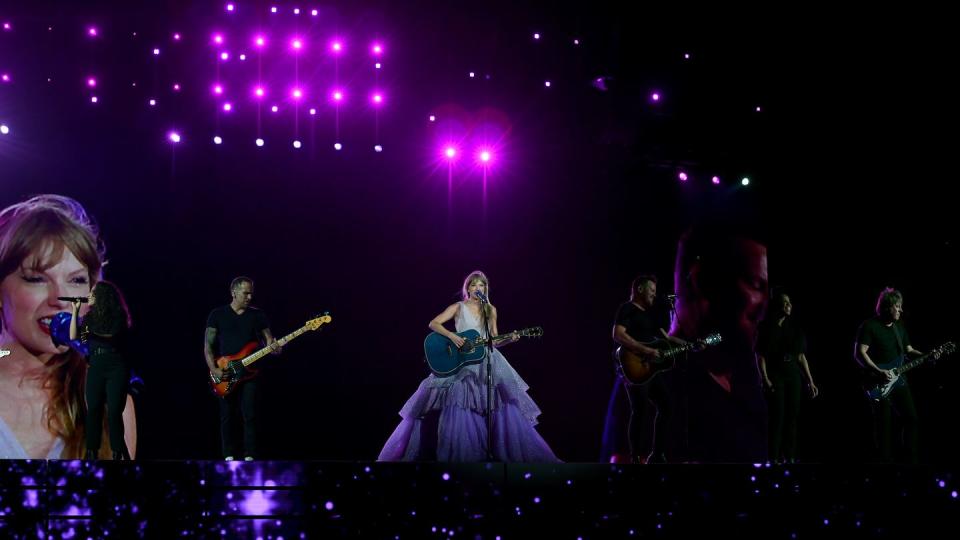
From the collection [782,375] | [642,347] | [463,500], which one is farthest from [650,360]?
[463,500]

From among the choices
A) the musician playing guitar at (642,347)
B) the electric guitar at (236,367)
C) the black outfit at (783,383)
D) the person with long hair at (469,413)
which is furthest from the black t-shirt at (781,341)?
the electric guitar at (236,367)

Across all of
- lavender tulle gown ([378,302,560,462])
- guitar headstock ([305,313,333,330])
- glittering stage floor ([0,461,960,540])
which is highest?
guitar headstock ([305,313,333,330])

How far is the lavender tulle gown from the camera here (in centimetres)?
711

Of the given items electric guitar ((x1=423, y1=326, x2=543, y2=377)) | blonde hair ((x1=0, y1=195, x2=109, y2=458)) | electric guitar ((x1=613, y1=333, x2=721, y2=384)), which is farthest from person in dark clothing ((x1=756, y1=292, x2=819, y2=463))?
blonde hair ((x1=0, y1=195, x2=109, y2=458))

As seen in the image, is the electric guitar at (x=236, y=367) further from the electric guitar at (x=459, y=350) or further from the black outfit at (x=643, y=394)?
the black outfit at (x=643, y=394)

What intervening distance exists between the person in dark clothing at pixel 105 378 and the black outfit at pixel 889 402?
635cm

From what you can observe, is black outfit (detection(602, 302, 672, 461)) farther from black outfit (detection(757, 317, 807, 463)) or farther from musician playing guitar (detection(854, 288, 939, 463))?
musician playing guitar (detection(854, 288, 939, 463))

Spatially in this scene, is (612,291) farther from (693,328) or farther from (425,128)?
(425,128)

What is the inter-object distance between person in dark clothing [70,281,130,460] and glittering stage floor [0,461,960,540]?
2215 millimetres

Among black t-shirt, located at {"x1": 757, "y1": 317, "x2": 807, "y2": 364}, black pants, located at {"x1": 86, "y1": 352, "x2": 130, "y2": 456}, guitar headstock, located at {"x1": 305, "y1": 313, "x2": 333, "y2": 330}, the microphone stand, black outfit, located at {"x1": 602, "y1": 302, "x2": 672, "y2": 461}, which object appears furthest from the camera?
guitar headstock, located at {"x1": 305, "y1": 313, "x2": 333, "y2": 330}

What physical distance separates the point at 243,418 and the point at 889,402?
565 centimetres

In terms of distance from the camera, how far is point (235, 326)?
7.09m

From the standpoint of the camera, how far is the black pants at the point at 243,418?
6.88 meters

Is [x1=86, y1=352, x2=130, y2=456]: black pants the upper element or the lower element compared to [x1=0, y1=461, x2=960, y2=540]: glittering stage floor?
upper
